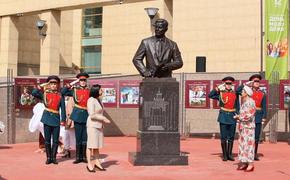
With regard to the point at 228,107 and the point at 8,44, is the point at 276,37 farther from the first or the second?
the point at 8,44

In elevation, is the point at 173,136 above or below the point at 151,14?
below

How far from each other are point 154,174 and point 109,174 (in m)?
0.81

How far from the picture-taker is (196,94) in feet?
57.0

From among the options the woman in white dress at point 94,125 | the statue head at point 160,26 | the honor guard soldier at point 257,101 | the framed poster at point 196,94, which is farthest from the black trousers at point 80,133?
the framed poster at point 196,94

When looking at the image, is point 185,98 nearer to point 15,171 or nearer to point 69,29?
point 15,171

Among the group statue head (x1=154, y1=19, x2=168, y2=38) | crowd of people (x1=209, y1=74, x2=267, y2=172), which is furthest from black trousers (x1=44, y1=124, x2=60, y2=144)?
crowd of people (x1=209, y1=74, x2=267, y2=172)

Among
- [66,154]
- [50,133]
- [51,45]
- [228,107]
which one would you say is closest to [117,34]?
[51,45]

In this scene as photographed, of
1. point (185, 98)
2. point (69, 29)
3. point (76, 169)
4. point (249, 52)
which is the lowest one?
point (76, 169)

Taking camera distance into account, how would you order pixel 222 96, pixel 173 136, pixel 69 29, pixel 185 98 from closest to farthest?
pixel 173 136 → pixel 222 96 → pixel 185 98 → pixel 69 29

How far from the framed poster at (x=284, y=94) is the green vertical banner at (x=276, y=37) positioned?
0.42 metres

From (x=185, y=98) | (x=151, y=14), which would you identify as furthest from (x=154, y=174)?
(x=151, y=14)

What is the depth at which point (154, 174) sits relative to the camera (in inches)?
379

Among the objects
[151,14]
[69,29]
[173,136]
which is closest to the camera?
[173,136]

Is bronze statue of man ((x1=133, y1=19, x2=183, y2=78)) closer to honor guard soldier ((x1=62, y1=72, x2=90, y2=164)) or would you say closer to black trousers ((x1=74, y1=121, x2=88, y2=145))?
honor guard soldier ((x1=62, y1=72, x2=90, y2=164))
